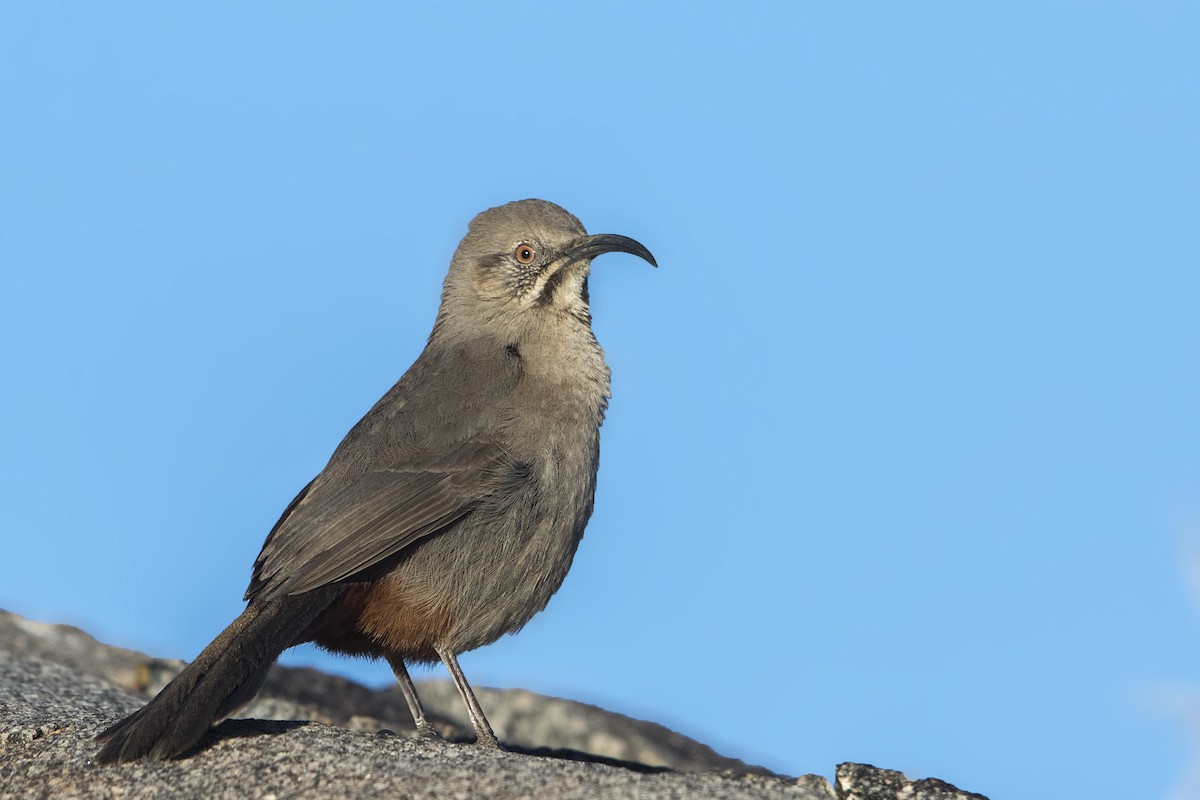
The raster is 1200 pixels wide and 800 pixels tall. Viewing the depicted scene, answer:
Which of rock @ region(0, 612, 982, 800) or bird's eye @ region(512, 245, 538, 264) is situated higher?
bird's eye @ region(512, 245, 538, 264)

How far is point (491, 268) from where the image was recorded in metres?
7.96

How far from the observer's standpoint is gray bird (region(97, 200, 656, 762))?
21.1 feet

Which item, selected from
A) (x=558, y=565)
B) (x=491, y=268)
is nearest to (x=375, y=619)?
(x=558, y=565)

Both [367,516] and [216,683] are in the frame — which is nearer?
[216,683]

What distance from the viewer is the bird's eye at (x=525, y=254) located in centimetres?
790

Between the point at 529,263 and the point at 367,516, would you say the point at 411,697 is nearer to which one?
the point at 367,516

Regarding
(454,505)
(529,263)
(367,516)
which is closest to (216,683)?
(367,516)

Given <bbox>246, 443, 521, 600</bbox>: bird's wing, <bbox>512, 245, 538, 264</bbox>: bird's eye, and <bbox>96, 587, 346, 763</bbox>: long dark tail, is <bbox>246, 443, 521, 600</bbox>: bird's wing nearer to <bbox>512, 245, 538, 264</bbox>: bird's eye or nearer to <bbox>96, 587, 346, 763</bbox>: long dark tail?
<bbox>96, 587, 346, 763</bbox>: long dark tail

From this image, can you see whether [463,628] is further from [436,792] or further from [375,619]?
[436,792]

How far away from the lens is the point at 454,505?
6785mm

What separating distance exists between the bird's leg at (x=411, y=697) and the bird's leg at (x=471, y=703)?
0.33 m

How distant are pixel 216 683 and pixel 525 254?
311 cm

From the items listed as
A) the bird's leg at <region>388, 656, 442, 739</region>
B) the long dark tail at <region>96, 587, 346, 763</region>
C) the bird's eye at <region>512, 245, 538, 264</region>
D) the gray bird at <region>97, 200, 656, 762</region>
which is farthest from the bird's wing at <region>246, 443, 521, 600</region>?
the bird's eye at <region>512, 245, 538, 264</region>

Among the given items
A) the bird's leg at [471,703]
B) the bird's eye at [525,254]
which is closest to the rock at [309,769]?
the bird's leg at [471,703]
